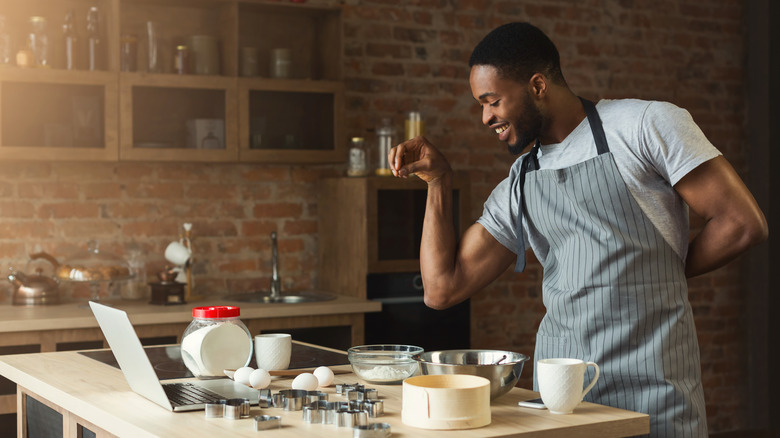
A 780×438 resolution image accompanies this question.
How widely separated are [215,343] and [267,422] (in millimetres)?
500

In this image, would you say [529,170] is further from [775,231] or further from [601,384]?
[775,231]

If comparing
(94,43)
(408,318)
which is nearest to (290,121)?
(94,43)

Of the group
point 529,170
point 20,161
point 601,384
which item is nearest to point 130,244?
point 20,161

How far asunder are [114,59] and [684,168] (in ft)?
8.46

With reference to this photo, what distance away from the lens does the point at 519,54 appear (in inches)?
86.4

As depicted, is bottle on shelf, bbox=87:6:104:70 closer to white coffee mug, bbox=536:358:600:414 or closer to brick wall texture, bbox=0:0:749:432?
brick wall texture, bbox=0:0:749:432

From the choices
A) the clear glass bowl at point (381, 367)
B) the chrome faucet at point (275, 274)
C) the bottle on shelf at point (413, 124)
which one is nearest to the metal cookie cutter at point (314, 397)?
the clear glass bowl at point (381, 367)

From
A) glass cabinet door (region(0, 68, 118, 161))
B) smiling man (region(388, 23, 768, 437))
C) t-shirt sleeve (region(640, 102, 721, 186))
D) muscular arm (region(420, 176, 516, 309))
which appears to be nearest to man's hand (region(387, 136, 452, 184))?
smiling man (region(388, 23, 768, 437))

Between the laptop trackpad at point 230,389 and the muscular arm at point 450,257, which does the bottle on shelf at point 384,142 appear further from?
the laptop trackpad at point 230,389

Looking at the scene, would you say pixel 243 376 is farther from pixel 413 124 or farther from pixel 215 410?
pixel 413 124

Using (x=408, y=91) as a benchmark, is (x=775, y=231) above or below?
below

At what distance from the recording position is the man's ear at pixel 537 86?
220 centimetres

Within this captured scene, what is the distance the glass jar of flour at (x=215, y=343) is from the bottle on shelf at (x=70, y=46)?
2.08 meters

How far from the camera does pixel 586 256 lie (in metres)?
2.06
